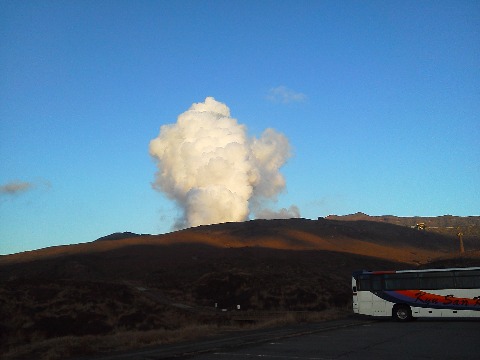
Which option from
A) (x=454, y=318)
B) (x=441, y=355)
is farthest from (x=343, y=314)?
(x=441, y=355)

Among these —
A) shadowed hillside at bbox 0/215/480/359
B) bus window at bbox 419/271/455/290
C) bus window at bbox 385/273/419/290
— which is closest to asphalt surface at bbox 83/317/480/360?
shadowed hillside at bbox 0/215/480/359

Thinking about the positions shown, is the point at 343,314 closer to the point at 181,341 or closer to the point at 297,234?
the point at 181,341

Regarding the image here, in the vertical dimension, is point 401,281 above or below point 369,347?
above

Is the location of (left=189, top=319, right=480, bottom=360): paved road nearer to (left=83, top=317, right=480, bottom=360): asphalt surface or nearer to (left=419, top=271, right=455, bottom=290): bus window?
(left=83, top=317, right=480, bottom=360): asphalt surface

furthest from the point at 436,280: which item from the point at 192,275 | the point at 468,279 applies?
the point at 192,275

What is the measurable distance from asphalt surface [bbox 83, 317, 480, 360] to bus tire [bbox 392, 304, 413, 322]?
7.05 metres

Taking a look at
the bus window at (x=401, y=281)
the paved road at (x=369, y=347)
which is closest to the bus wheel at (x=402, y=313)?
the bus window at (x=401, y=281)

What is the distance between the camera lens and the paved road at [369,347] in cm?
1491

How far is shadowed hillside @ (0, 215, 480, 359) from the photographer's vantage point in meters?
38.5

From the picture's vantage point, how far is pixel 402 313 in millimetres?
30734

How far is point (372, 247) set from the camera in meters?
116

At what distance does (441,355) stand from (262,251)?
85112 mm

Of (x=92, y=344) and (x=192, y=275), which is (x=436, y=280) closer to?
(x=92, y=344)

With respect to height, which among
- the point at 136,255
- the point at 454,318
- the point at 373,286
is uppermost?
the point at 136,255
